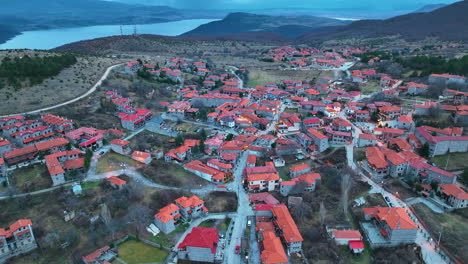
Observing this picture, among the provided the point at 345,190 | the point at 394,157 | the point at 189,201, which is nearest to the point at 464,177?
the point at 394,157

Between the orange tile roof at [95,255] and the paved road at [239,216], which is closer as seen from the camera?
the orange tile roof at [95,255]

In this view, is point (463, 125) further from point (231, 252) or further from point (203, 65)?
point (203, 65)

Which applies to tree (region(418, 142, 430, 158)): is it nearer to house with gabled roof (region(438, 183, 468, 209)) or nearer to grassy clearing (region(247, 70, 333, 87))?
house with gabled roof (region(438, 183, 468, 209))

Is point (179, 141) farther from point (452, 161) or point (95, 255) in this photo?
point (452, 161)

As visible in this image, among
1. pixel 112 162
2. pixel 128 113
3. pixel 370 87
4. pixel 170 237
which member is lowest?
pixel 170 237

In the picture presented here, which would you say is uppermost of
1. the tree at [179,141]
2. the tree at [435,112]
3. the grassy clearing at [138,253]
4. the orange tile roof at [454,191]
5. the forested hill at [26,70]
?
the forested hill at [26,70]

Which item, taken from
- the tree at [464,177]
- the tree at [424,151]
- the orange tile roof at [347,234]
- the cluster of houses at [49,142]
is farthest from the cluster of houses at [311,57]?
the orange tile roof at [347,234]

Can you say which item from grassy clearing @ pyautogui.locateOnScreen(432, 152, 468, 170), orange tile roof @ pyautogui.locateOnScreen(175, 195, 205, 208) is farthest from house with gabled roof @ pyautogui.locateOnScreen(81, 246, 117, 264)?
grassy clearing @ pyautogui.locateOnScreen(432, 152, 468, 170)

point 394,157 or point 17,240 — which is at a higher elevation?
point 394,157

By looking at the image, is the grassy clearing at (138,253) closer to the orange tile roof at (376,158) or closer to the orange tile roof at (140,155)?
the orange tile roof at (140,155)
